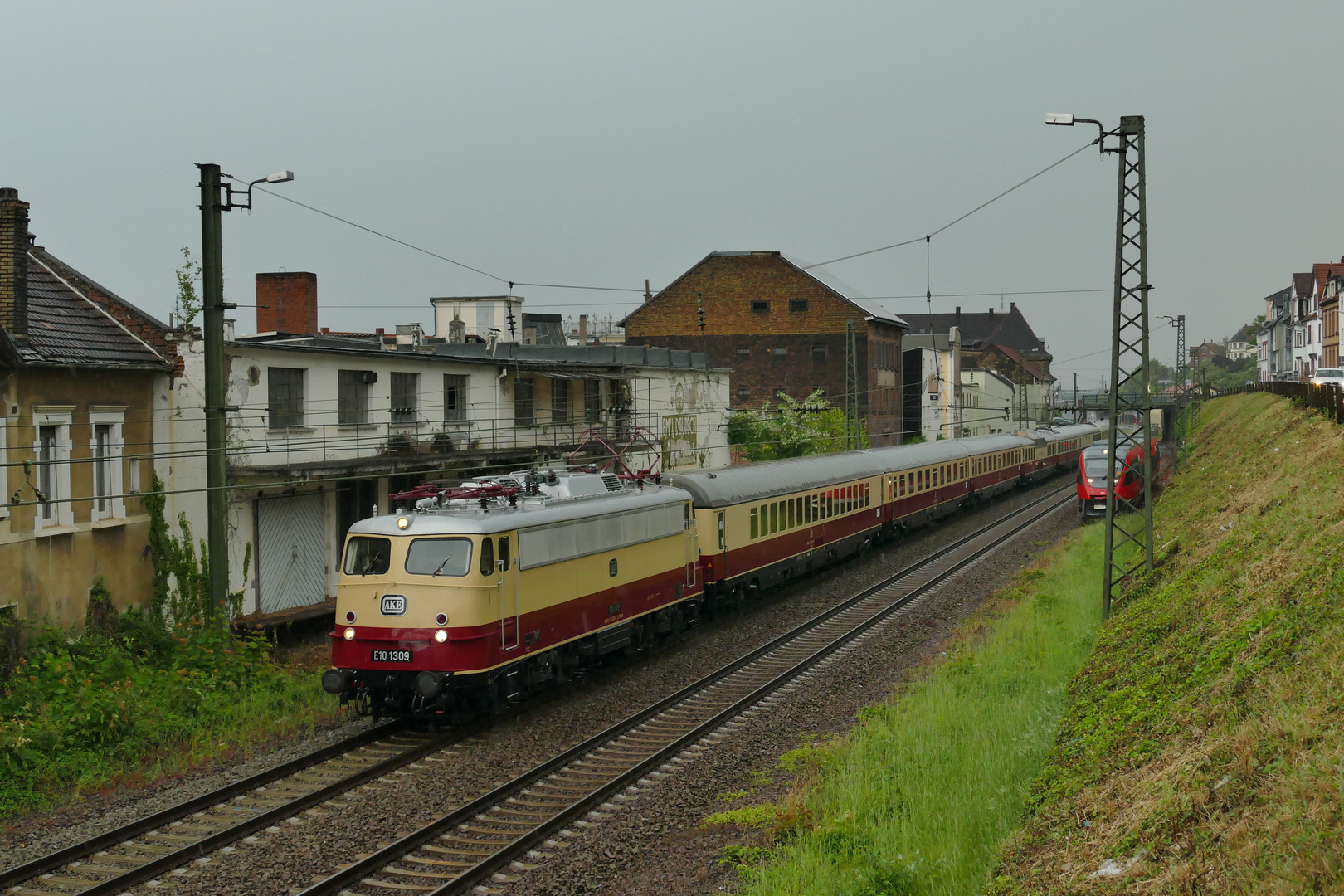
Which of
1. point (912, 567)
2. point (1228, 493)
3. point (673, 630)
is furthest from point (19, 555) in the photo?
point (1228, 493)

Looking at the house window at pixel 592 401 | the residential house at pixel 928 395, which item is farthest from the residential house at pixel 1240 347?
the house window at pixel 592 401

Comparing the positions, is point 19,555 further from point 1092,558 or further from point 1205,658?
point 1092,558

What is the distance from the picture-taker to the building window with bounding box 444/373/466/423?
2897cm

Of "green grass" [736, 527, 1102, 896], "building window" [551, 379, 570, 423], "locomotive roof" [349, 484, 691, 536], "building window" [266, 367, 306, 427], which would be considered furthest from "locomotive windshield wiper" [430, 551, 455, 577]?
"building window" [551, 379, 570, 423]

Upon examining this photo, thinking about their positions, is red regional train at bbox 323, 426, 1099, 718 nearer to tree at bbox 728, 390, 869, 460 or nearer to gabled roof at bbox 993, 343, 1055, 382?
tree at bbox 728, 390, 869, 460

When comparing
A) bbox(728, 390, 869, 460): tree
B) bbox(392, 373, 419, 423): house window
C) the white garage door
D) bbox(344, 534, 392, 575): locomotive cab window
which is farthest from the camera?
bbox(728, 390, 869, 460): tree

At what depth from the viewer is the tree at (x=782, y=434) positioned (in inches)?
1871

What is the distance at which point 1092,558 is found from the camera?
26656mm

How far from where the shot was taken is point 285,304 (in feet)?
99.1

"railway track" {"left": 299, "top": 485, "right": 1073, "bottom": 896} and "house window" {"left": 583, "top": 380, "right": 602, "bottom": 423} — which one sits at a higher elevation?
"house window" {"left": 583, "top": 380, "right": 602, "bottom": 423}

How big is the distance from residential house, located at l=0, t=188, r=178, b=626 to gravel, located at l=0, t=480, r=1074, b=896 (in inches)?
254

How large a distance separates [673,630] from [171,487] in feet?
31.7

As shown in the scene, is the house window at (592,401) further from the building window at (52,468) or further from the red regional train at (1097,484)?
the building window at (52,468)

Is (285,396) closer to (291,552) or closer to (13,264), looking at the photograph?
(291,552)
